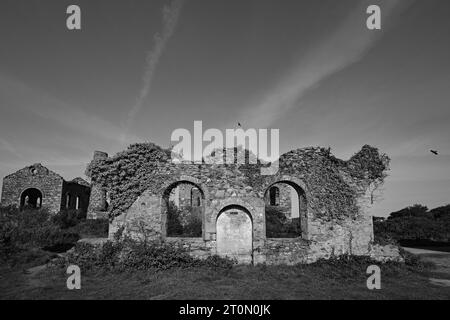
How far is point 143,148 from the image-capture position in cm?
1070

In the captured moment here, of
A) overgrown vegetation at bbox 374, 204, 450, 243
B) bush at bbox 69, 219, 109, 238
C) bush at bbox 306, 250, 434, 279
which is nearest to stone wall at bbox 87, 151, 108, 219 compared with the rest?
bush at bbox 69, 219, 109, 238

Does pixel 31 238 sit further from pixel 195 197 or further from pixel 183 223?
pixel 195 197

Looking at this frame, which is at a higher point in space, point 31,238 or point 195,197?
point 195,197

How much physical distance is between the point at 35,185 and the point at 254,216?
20.4 m

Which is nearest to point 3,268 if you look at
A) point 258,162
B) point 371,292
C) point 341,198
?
point 258,162

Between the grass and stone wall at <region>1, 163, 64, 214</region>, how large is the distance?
1478 centimetres

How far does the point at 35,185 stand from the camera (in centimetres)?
2247

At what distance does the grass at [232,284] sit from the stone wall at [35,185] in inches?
582

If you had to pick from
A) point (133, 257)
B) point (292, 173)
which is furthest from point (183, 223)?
point (292, 173)

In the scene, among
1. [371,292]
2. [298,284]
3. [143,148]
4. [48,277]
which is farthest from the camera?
[143,148]

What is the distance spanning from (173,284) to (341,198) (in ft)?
21.7

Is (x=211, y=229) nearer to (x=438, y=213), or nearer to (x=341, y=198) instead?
(x=341, y=198)

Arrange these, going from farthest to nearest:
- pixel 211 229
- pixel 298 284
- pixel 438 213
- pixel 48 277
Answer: pixel 438 213 < pixel 211 229 < pixel 48 277 < pixel 298 284
